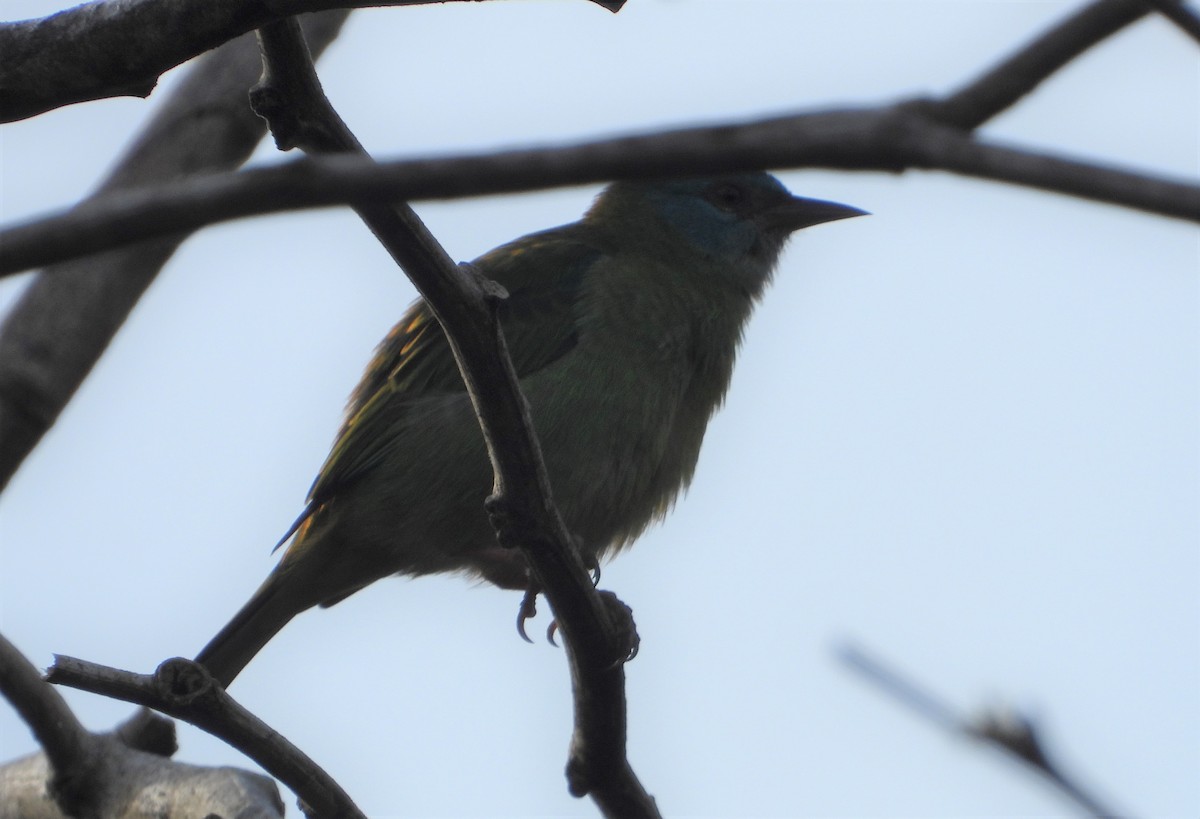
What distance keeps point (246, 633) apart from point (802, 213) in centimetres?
357

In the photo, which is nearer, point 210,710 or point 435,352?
point 210,710

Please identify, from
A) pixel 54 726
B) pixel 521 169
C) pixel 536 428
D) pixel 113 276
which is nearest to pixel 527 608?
pixel 536 428

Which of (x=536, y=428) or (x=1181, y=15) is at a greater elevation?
(x=536, y=428)

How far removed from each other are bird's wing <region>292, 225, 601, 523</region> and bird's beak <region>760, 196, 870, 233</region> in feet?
4.27

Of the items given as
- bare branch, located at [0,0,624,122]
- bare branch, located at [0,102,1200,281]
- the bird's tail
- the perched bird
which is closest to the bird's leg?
the perched bird

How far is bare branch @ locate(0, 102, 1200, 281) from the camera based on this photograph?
5.61ft

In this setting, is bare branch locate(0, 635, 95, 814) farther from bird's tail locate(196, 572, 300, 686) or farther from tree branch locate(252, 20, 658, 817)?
tree branch locate(252, 20, 658, 817)

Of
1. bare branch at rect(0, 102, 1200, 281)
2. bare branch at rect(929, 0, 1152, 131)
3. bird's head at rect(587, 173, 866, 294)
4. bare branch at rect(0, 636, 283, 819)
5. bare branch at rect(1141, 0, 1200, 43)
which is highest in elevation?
bird's head at rect(587, 173, 866, 294)

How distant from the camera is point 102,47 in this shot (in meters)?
3.55

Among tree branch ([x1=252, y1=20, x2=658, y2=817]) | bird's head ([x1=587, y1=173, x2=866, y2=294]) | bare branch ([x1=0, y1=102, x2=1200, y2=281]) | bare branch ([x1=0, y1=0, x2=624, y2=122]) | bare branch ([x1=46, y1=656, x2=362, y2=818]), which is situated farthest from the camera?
bird's head ([x1=587, y1=173, x2=866, y2=294])

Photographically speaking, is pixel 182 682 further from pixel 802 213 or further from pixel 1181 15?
pixel 802 213

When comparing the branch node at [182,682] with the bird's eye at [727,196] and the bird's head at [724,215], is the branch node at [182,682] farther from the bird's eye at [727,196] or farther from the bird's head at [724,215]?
the bird's eye at [727,196]

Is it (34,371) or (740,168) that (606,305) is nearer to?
(34,371)

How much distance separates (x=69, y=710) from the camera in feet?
15.1
